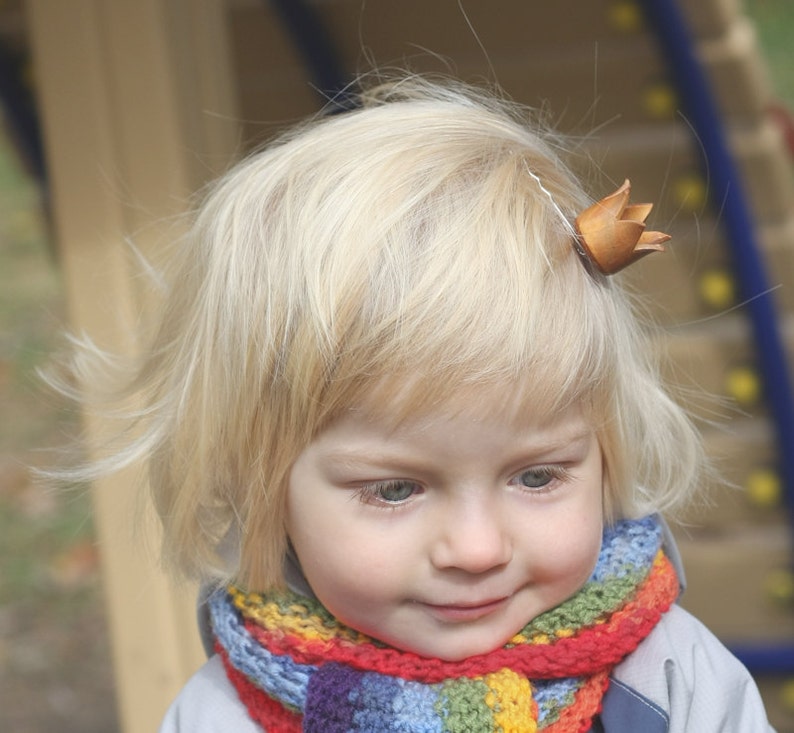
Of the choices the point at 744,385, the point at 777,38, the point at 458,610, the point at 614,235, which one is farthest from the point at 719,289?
the point at 777,38

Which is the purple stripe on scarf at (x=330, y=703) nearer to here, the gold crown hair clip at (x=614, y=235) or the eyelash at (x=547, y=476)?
the eyelash at (x=547, y=476)

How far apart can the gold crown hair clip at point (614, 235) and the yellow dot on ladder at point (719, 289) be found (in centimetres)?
152

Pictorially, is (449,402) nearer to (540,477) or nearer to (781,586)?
(540,477)

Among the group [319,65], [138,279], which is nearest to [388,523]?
[138,279]

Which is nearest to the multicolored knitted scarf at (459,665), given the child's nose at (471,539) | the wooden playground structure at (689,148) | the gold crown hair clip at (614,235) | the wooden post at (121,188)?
the child's nose at (471,539)

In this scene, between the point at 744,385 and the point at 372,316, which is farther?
the point at 744,385

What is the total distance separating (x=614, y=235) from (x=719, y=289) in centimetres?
157

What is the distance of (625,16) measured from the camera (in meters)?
2.70

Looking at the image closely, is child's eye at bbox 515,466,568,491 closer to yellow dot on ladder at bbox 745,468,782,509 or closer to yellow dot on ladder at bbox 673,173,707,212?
yellow dot on ladder at bbox 673,173,707,212

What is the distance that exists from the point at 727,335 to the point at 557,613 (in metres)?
1.66

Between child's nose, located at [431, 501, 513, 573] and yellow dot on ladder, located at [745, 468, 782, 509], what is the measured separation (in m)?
1.72

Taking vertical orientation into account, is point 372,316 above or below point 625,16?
below

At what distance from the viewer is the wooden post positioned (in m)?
2.06

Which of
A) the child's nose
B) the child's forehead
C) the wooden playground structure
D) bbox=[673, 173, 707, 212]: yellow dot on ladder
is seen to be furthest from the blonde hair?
bbox=[673, 173, 707, 212]: yellow dot on ladder
